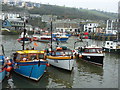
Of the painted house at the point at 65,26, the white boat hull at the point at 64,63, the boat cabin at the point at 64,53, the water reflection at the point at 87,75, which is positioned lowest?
the water reflection at the point at 87,75

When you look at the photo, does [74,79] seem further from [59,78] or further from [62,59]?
[62,59]

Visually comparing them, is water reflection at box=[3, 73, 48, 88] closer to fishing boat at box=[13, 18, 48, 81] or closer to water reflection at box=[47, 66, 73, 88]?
fishing boat at box=[13, 18, 48, 81]

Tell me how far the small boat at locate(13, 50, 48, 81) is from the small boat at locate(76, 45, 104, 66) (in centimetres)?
1076

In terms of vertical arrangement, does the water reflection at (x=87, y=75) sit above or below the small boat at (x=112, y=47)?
below

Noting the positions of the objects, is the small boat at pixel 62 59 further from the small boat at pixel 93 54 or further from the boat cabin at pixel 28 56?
the small boat at pixel 93 54

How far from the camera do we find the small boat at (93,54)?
29.2m

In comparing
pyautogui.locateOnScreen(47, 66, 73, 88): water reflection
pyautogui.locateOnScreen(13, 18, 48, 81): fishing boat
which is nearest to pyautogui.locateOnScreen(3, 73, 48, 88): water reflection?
pyautogui.locateOnScreen(13, 18, 48, 81): fishing boat

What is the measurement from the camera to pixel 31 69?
19.5m

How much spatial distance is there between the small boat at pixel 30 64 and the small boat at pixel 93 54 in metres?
10.8

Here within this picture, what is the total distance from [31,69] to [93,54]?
42.2 feet

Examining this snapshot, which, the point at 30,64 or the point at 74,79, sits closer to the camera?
the point at 30,64

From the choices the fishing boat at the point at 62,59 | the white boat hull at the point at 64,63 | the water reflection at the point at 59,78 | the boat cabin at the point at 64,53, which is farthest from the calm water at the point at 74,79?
the boat cabin at the point at 64,53

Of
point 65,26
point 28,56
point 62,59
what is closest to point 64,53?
point 62,59

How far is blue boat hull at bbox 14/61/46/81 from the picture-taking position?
63.9 feet
